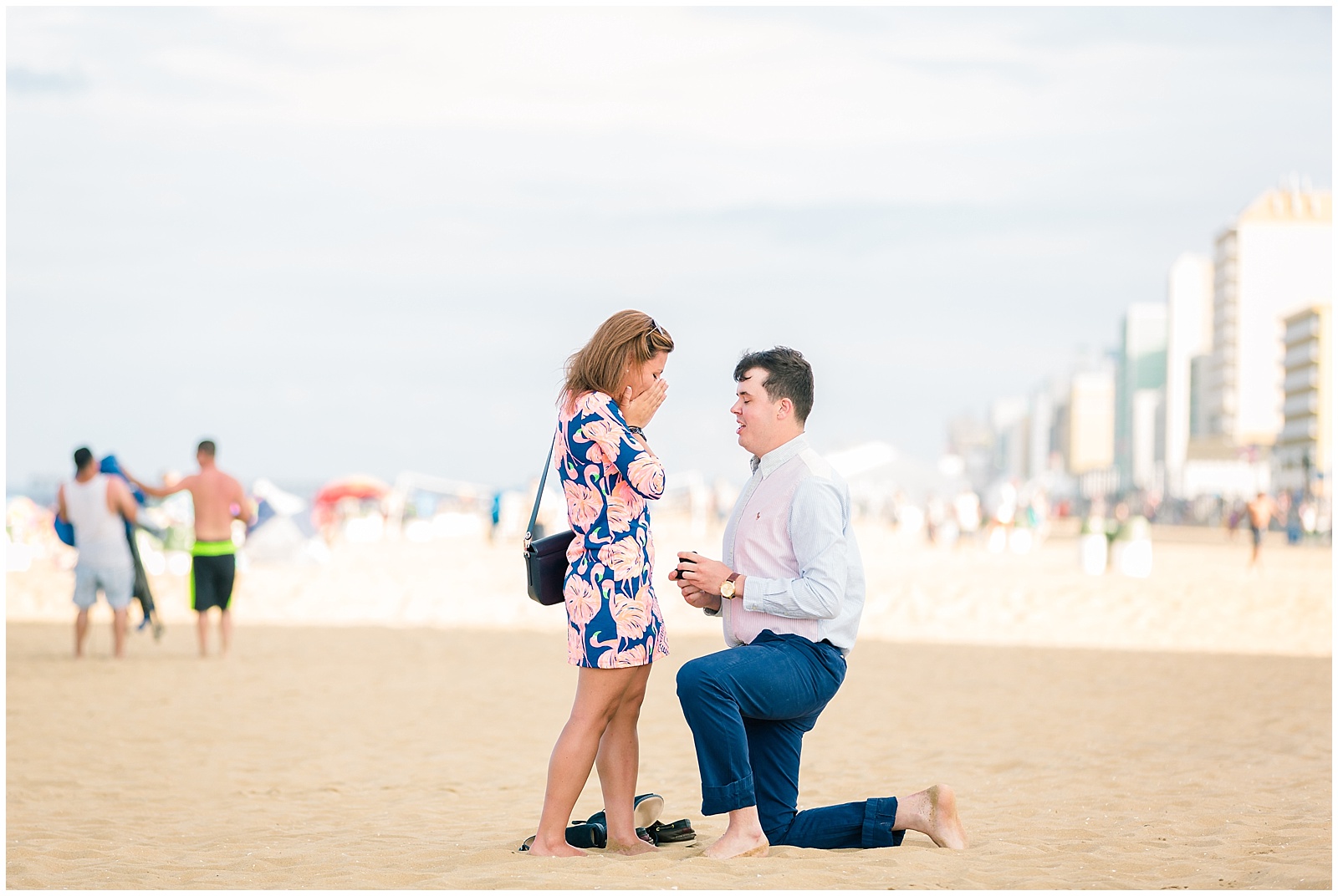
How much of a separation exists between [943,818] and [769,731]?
2.17 ft

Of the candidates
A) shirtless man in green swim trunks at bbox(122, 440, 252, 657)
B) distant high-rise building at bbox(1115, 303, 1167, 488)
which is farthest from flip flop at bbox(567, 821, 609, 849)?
distant high-rise building at bbox(1115, 303, 1167, 488)

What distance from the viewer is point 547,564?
4.16 meters

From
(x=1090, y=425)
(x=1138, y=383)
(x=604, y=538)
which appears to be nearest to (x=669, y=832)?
(x=604, y=538)

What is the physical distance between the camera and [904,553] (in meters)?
30.4

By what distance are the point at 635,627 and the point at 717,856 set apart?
711 mm

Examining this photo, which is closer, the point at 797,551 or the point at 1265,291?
the point at 797,551

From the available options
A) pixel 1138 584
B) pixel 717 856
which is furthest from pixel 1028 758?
pixel 1138 584

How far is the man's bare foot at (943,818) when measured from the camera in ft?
14.5

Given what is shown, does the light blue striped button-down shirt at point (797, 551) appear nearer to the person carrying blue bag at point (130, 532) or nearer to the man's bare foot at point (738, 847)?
the man's bare foot at point (738, 847)

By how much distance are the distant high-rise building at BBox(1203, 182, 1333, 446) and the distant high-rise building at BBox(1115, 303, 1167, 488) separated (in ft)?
152

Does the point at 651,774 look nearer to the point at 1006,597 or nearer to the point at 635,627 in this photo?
the point at 635,627

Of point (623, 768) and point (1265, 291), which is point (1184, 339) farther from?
point (623, 768)

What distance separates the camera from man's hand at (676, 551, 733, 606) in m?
4.11

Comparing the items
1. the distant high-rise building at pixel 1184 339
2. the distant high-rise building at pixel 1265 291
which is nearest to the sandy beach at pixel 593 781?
the distant high-rise building at pixel 1265 291
